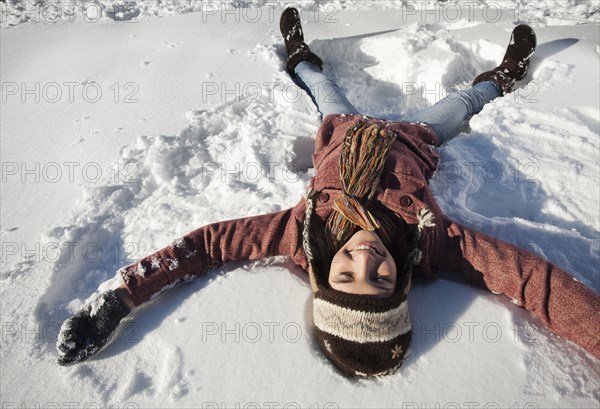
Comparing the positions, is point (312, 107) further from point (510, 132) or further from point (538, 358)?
point (538, 358)

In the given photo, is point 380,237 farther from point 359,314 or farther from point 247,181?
point 247,181

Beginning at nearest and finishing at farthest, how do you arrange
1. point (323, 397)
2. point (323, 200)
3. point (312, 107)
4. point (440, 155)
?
point (323, 397) → point (323, 200) → point (440, 155) → point (312, 107)

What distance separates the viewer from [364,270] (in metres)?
1.37

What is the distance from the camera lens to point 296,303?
154cm

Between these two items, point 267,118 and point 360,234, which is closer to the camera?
point 360,234

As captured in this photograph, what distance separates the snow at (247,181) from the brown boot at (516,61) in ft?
0.35

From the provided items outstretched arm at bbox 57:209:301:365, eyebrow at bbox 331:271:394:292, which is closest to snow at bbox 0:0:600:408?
outstretched arm at bbox 57:209:301:365

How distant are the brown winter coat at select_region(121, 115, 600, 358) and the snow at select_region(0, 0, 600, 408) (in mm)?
59

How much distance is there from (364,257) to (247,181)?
79 cm

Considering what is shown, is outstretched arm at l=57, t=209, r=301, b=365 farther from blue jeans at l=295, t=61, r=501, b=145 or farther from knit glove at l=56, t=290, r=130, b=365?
blue jeans at l=295, t=61, r=501, b=145

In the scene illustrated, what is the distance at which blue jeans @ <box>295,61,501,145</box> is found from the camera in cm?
224

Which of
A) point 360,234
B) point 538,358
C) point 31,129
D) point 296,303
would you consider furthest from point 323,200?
point 31,129

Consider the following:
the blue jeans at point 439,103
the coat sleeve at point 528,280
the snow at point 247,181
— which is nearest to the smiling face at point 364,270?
the snow at point 247,181

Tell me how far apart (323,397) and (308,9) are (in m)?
2.75
